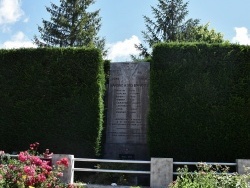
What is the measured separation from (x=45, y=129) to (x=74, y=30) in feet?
50.4

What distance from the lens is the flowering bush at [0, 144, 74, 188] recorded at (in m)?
7.96

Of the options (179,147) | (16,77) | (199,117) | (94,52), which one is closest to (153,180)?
(179,147)

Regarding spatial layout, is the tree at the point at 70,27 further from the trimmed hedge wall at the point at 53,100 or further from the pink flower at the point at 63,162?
the pink flower at the point at 63,162

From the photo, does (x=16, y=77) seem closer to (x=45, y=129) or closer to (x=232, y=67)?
(x=45, y=129)

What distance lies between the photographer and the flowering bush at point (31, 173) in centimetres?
796

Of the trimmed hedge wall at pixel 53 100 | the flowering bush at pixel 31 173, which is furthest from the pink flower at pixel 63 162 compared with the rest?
the trimmed hedge wall at pixel 53 100

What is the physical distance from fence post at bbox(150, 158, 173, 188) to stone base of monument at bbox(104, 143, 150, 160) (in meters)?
2.90

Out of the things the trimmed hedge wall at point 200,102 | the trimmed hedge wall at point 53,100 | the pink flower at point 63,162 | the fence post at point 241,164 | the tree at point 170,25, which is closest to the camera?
the pink flower at point 63,162

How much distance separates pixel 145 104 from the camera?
39.4ft

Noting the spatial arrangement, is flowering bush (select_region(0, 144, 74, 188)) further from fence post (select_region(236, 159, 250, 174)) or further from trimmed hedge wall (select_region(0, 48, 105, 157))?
fence post (select_region(236, 159, 250, 174))

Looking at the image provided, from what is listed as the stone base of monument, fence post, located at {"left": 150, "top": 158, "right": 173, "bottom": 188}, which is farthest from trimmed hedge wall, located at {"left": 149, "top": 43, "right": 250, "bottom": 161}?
fence post, located at {"left": 150, "top": 158, "right": 173, "bottom": 188}

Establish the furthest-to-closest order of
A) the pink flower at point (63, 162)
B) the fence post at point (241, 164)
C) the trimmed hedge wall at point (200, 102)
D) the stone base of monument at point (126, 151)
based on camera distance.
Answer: the stone base of monument at point (126, 151), the trimmed hedge wall at point (200, 102), the fence post at point (241, 164), the pink flower at point (63, 162)

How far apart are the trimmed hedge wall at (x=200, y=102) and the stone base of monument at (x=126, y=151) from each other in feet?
4.10

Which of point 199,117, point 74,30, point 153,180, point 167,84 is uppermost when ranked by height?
point 74,30
